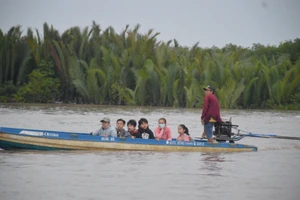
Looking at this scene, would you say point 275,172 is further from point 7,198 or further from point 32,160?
point 7,198

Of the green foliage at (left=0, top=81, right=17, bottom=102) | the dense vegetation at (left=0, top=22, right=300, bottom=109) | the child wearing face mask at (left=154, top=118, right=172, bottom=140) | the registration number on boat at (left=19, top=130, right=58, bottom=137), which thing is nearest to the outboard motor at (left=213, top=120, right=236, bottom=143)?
the child wearing face mask at (left=154, top=118, right=172, bottom=140)

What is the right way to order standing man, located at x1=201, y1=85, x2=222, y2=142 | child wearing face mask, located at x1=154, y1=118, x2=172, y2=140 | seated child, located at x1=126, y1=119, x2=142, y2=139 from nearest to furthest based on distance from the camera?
standing man, located at x1=201, y1=85, x2=222, y2=142, seated child, located at x1=126, y1=119, x2=142, y2=139, child wearing face mask, located at x1=154, y1=118, x2=172, y2=140

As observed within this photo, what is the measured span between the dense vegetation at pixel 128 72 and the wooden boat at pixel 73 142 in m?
16.6

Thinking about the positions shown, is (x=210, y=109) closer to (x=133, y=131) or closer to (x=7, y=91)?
(x=133, y=131)

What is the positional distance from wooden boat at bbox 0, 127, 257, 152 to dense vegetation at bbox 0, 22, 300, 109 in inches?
654

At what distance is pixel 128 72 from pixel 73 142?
20420 mm

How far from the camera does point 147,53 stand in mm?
40406

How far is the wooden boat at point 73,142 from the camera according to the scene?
1909 cm

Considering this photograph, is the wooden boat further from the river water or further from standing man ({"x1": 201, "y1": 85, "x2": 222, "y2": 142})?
standing man ({"x1": 201, "y1": 85, "x2": 222, "y2": 142})

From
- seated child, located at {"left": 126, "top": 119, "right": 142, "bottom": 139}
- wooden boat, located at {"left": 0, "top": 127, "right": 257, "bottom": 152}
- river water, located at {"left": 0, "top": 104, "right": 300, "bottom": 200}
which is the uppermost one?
seated child, located at {"left": 126, "top": 119, "right": 142, "bottom": 139}

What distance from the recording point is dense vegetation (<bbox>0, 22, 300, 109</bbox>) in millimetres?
37938

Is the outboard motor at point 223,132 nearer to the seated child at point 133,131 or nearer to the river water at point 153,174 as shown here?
the river water at point 153,174

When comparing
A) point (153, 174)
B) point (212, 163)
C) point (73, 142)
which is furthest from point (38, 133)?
point (212, 163)

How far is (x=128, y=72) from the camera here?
39.7 m
